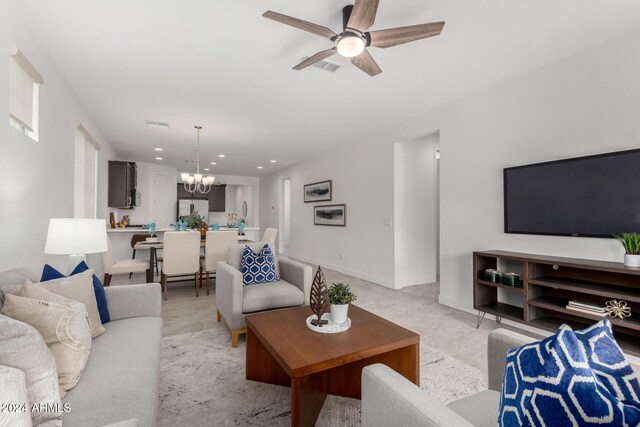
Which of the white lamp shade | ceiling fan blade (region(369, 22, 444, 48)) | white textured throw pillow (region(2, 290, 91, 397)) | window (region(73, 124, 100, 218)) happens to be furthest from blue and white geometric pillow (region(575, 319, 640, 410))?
window (region(73, 124, 100, 218))

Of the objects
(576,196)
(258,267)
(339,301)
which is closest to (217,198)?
(258,267)

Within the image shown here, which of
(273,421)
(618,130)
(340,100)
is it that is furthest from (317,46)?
(273,421)

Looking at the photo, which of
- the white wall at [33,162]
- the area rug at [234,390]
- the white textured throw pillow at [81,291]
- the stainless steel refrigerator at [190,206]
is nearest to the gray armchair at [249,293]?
the area rug at [234,390]

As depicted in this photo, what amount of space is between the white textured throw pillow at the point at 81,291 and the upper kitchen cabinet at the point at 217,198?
8577mm

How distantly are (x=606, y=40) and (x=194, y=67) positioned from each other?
139 inches

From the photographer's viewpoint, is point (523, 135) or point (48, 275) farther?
point (523, 135)

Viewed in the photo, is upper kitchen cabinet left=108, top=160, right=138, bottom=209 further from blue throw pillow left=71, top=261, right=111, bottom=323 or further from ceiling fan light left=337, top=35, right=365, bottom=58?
ceiling fan light left=337, top=35, right=365, bottom=58

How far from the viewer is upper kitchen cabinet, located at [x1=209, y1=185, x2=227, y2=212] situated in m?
10.0

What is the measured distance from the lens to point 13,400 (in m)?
0.74

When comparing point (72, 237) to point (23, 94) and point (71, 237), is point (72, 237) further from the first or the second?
point (23, 94)

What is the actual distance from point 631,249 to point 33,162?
14.6 ft

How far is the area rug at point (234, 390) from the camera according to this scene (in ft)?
5.49

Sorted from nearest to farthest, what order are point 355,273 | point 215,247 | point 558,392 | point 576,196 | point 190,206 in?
point 558,392, point 576,196, point 215,247, point 355,273, point 190,206

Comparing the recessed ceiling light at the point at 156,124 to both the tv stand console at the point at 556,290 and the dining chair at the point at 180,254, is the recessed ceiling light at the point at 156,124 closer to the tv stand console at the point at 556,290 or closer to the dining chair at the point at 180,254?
the dining chair at the point at 180,254
